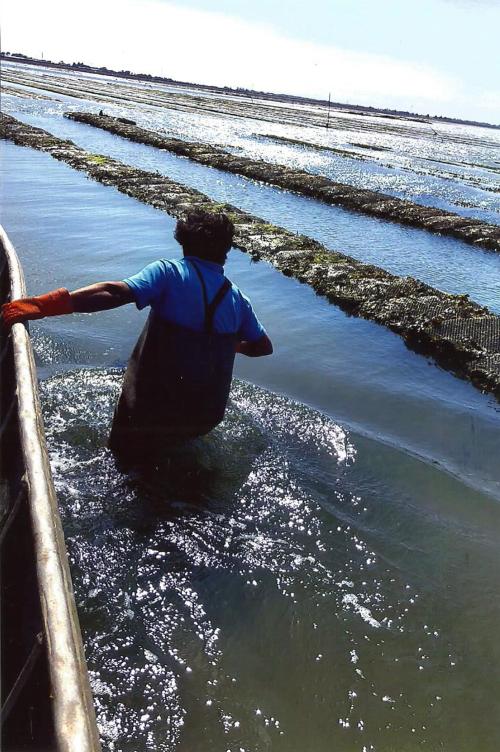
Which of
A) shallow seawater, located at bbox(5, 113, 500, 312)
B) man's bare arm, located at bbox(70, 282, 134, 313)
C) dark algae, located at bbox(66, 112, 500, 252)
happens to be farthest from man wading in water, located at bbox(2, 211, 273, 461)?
dark algae, located at bbox(66, 112, 500, 252)

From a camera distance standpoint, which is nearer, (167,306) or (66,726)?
(66,726)

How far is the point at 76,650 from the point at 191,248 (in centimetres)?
253

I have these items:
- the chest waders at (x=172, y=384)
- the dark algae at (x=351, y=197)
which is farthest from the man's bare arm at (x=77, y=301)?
the dark algae at (x=351, y=197)

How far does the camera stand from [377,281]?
10.2 m

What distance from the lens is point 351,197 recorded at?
1884 centimetres

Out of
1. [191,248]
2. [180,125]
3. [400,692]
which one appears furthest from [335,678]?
[180,125]

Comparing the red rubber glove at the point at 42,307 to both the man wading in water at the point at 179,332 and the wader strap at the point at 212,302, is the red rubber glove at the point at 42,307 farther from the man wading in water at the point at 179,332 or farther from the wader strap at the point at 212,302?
the wader strap at the point at 212,302

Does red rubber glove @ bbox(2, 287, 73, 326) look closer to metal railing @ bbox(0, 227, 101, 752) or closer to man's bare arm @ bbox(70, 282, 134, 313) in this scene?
man's bare arm @ bbox(70, 282, 134, 313)

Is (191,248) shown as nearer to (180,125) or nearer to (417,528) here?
(417,528)

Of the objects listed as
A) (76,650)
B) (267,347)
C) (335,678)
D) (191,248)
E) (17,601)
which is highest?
(191,248)

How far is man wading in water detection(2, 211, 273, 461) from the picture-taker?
140 inches

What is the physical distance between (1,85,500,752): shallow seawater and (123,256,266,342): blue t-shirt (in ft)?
4.37

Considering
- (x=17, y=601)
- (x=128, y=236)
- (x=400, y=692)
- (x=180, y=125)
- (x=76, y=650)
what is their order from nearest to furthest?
(x=76, y=650), (x=17, y=601), (x=400, y=692), (x=128, y=236), (x=180, y=125)

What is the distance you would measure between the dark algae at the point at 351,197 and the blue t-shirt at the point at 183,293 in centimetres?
1321
